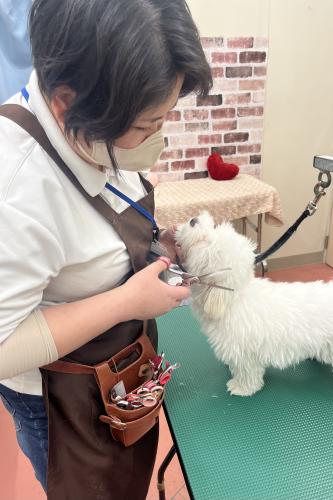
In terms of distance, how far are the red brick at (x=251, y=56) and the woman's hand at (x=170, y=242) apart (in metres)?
1.69

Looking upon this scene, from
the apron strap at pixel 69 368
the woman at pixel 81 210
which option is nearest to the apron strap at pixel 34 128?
the woman at pixel 81 210

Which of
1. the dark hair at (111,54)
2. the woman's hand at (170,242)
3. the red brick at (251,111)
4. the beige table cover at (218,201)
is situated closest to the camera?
the dark hair at (111,54)

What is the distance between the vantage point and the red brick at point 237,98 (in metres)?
2.30

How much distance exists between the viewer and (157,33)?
463mm

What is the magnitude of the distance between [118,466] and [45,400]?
249 mm

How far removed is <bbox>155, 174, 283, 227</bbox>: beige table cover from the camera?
6.57ft

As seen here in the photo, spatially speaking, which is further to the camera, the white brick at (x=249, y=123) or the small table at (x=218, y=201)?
the white brick at (x=249, y=123)

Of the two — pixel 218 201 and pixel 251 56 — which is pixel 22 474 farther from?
pixel 251 56

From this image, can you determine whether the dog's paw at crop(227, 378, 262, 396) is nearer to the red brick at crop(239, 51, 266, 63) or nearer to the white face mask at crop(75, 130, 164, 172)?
the white face mask at crop(75, 130, 164, 172)

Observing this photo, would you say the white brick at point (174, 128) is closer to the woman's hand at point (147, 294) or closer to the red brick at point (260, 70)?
the red brick at point (260, 70)

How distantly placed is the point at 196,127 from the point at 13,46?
110 centimetres

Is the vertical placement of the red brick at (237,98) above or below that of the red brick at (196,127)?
above

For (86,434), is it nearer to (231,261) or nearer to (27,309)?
(27,309)

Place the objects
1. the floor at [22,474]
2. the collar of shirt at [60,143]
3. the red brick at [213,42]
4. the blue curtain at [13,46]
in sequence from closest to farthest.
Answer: the collar of shirt at [60,143], the floor at [22,474], the blue curtain at [13,46], the red brick at [213,42]
